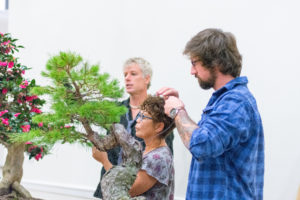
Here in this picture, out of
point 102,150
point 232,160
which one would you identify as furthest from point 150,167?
point 232,160

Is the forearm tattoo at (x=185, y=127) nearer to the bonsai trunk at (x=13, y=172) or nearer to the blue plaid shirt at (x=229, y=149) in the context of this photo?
the blue plaid shirt at (x=229, y=149)

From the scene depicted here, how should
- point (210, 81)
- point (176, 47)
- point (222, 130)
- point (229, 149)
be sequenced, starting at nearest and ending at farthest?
point (222, 130) → point (229, 149) → point (210, 81) → point (176, 47)

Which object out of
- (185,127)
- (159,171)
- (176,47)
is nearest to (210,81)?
(185,127)

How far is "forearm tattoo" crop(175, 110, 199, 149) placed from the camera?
5.16 ft

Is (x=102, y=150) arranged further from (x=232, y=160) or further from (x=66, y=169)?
(x=66, y=169)

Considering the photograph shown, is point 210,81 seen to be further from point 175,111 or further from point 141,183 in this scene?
point 141,183

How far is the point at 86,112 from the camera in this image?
1.76 m

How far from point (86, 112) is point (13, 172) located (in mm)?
1093

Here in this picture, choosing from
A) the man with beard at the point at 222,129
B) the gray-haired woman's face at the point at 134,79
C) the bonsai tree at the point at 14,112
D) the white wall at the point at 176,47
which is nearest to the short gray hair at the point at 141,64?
the gray-haired woman's face at the point at 134,79

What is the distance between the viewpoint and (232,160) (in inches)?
63.9

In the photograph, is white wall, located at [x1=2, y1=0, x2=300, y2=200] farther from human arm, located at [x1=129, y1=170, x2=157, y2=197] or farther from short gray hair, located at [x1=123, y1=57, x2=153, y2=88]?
human arm, located at [x1=129, y1=170, x2=157, y2=197]

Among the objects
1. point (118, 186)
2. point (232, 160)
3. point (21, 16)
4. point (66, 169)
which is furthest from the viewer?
point (21, 16)

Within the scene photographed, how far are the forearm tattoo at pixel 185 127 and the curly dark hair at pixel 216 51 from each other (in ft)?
0.76

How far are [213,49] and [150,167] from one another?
0.59 metres
